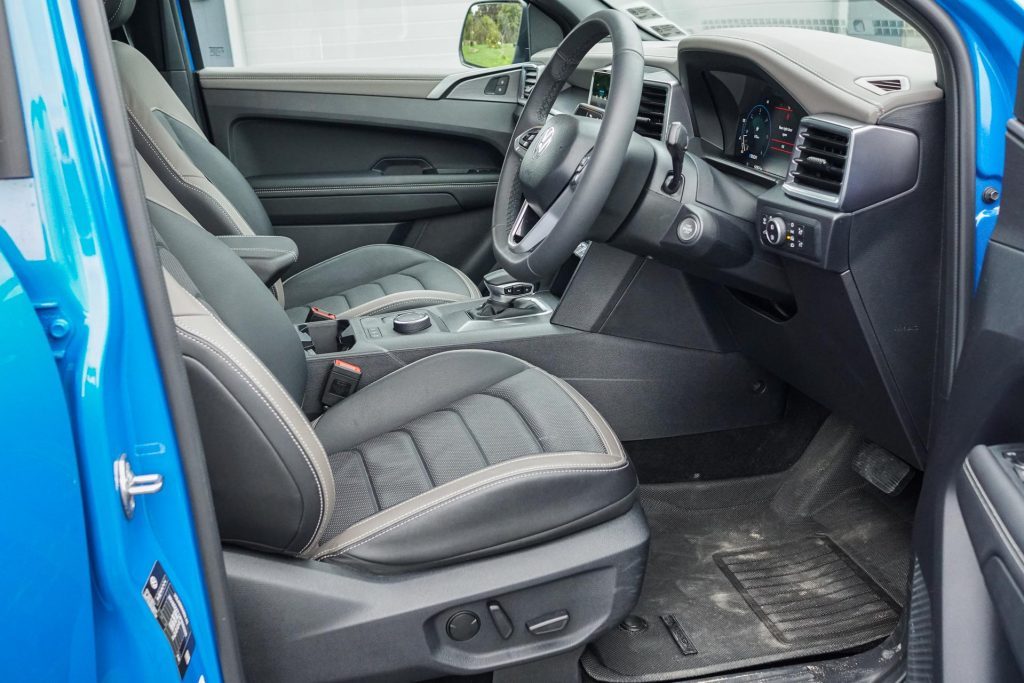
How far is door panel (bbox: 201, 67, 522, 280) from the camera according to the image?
318 cm

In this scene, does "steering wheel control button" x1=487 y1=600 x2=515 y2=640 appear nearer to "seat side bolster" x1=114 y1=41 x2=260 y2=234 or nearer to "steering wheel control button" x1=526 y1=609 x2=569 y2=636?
"steering wheel control button" x1=526 y1=609 x2=569 y2=636

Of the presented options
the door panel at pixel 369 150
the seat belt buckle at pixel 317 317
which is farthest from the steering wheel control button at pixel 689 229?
the door panel at pixel 369 150

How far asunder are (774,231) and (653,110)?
56 cm

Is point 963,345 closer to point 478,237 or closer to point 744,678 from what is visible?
point 744,678

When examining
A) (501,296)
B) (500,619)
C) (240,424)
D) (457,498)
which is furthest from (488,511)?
(501,296)

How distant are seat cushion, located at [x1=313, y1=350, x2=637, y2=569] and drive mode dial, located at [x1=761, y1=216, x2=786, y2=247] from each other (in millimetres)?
395

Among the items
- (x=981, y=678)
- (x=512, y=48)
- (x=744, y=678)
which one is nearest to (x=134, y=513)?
(x=981, y=678)

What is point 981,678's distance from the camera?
1079mm

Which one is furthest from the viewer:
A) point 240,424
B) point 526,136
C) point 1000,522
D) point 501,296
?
point 501,296

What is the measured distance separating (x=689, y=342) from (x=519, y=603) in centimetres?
77

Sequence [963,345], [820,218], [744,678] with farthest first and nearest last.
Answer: [744,678] → [820,218] → [963,345]

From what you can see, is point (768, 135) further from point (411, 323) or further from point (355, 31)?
point (355, 31)

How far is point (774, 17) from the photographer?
2760 mm

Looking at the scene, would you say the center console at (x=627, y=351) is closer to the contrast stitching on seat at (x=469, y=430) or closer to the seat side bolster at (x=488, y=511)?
the contrast stitching on seat at (x=469, y=430)
